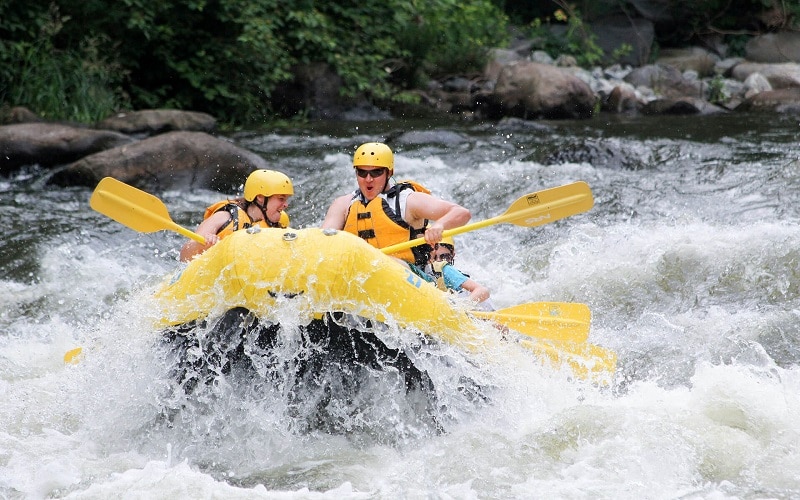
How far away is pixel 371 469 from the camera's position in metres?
4.28

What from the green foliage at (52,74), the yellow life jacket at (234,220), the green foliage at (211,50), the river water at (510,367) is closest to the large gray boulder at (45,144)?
the river water at (510,367)

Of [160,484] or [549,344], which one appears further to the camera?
[549,344]

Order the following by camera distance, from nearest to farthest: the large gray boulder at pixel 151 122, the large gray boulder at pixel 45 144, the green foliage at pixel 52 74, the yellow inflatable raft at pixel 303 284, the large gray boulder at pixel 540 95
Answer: the yellow inflatable raft at pixel 303 284, the large gray boulder at pixel 45 144, the large gray boulder at pixel 151 122, the green foliage at pixel 52 74, the large gray boulder at pixel 540 95

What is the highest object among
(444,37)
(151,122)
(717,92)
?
(151,122)

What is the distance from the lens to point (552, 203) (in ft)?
17.9

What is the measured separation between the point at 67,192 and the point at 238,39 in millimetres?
4072

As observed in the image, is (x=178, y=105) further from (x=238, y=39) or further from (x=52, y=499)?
(x=52, y=499)

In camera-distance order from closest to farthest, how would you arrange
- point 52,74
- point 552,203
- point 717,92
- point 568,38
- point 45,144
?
1. point 552,203
2. point 45,144
3. point 52,74
4. point 717,92
5. point 568,38

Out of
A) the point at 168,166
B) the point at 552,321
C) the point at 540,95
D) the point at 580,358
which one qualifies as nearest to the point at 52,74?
the point at 168,166

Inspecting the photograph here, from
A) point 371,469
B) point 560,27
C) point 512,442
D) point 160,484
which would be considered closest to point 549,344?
point 512,442

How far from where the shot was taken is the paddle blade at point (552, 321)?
16.8ft

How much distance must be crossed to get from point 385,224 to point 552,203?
92 centimetres

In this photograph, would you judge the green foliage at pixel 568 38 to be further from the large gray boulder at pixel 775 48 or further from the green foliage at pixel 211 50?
the large gray boulder at pixel 775 48

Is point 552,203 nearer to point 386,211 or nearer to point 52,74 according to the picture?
point 386,211
